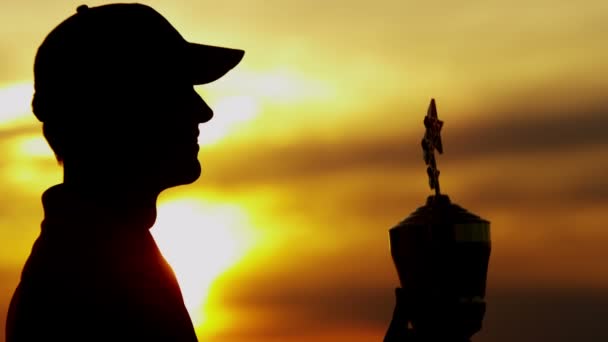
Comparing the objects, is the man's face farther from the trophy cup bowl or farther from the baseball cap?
the trophy cup bowl

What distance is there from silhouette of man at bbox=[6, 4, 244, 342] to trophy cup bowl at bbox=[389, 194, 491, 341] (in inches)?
74.8

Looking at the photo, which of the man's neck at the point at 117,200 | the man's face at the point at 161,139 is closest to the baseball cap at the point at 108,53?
the man's face at the point at 161,139

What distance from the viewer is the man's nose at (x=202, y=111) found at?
558 centimetres

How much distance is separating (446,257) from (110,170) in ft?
9.29

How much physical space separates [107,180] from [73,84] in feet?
2.23

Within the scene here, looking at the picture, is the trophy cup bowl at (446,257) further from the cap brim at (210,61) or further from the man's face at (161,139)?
the cap brim at (210,61)

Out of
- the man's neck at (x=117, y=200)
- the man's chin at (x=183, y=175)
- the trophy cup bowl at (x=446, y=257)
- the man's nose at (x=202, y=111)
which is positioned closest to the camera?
the man's neck at (x=117, y=200)

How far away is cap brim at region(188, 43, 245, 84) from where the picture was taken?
5.71m

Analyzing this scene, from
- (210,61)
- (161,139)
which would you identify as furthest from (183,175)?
(210,61)

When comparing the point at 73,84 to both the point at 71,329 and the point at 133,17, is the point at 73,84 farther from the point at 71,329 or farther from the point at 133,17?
the point at 71,329

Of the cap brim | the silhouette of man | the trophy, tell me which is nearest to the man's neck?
the silhouette of man

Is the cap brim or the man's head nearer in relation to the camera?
the man's head

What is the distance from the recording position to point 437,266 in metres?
6.58

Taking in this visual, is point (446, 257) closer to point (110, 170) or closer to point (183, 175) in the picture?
point (183, 175)
